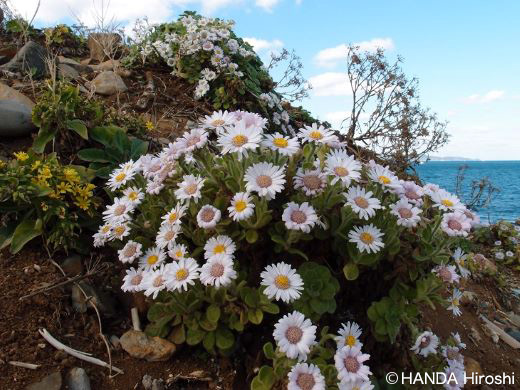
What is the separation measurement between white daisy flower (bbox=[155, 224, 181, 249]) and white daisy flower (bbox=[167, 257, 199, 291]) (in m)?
0.11

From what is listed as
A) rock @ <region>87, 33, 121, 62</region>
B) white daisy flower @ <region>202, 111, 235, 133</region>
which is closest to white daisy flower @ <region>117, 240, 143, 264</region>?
white daisy flower @ <region>202, 111, 235, 133</region>

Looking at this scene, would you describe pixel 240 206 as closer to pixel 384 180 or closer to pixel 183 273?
pixel 183 273

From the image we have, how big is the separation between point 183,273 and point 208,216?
26 cm

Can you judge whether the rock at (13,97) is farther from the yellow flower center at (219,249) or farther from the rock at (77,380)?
the yellow flower center at (219,249)

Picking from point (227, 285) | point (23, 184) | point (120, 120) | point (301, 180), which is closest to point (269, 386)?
point (227, 285)

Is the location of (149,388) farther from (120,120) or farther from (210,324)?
(120,120)

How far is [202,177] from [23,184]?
103 centimetres

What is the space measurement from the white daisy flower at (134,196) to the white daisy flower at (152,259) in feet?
0.80

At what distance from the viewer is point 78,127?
10.8ft

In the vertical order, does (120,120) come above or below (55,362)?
above

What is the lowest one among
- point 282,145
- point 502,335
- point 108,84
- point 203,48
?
point 502,335

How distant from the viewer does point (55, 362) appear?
2.37m

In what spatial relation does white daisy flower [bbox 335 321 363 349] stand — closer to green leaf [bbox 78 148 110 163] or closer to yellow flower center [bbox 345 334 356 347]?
yellow flower center [bbox 345 334 356 347]

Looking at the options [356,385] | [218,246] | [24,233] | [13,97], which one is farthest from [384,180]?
[13,97]
